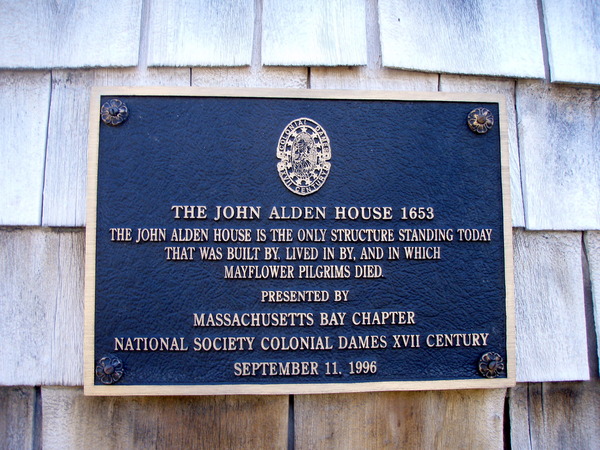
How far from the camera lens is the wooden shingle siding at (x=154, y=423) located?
1.99 meters

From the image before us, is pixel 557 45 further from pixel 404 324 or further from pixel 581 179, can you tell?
pixel 404 324

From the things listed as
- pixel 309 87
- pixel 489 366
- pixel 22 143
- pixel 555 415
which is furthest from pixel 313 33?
pixel 555 415

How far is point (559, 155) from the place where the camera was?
2193 mm

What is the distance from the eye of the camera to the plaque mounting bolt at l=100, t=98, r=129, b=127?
195 cm

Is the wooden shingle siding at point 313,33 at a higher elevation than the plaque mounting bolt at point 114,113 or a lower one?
higher

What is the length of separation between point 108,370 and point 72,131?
111 centimetres

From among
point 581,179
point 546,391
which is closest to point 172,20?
point 581,179

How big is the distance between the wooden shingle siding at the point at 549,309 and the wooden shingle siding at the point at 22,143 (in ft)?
7.61

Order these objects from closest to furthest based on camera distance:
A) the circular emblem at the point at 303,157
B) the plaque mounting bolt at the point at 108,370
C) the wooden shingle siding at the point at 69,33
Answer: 1. the plaque mounting bolt at the point at 108,370
2. the circular emblem at the point at 303,157
3. the wooden shingle siding at the point at 69,33

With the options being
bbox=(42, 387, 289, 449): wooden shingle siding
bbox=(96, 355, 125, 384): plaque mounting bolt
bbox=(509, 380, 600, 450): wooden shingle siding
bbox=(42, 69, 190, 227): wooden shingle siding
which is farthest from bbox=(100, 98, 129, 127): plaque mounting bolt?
bbox=(509, 380, 600, 450): wooden shingle siding

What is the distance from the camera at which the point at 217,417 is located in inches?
79.0

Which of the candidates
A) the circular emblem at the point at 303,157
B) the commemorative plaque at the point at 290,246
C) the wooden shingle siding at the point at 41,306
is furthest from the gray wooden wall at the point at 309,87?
the circular emblem at the point at 303,157

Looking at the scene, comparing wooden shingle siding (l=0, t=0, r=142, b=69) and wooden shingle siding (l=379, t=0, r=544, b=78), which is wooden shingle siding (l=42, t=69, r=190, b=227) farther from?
wooden shingle siding (l=379, t=0, r=544, b=78)

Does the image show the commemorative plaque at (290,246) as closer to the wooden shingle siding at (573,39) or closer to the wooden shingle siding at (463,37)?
the wooden shingle siding at (463,37)
